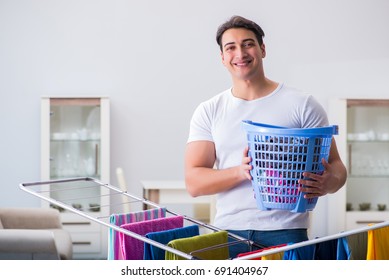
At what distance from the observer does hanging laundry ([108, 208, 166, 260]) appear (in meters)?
2.07

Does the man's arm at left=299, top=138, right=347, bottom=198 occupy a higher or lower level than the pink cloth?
higher

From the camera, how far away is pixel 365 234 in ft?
6.70

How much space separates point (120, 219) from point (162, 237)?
0.25m

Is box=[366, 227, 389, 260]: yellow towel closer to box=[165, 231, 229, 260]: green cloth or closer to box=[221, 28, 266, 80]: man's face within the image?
box=[165, 231, 229, 260]: green cloth

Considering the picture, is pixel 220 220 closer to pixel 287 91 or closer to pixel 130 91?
pixel 287 91

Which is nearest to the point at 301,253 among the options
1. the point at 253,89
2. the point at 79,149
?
the point at 253,89

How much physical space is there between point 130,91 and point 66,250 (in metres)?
2.09

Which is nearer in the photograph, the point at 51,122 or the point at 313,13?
the point at 51,122

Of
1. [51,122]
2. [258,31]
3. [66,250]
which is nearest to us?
[258,31]

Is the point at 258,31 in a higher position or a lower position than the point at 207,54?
lower

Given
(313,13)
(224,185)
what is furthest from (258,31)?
(313,13)

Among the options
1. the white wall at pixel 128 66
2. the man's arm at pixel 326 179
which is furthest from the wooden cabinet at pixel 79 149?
the man's arm at pixel 326 179

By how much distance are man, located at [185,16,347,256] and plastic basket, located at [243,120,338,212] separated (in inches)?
4.3

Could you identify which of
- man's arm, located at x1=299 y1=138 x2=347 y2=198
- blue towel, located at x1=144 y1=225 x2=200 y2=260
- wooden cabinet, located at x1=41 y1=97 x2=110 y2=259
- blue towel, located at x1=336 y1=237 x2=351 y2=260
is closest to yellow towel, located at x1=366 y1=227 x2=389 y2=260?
blue towel, located at x1=336 y1=237 x2=351 y2=260
